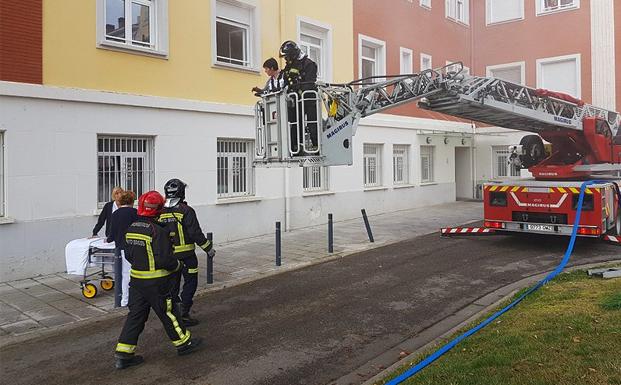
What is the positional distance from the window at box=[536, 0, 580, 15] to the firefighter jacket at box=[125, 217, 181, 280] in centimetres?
2130

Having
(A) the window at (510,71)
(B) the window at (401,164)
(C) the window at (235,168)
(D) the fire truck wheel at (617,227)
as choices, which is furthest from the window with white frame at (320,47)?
(A) the window at (510,71)

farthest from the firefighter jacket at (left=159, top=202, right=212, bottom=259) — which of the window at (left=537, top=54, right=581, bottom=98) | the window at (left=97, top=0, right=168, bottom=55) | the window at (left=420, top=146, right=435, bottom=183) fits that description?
the window at (left=537, top=54, right=581, bottom=98)

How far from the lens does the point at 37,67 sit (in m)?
9.34

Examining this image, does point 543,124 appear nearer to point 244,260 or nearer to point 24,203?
point 244,260

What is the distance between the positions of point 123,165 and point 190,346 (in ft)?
20.8

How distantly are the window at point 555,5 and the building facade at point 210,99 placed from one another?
6 centimetres

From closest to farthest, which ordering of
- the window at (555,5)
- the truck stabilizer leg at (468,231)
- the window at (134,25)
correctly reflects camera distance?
1. the window at (134,25)
2. the truck stabilizer leg at (468,231)
3. the window at (555,5)

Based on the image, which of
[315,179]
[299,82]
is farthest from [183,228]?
[315,179]

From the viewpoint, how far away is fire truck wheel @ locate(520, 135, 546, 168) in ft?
40.7

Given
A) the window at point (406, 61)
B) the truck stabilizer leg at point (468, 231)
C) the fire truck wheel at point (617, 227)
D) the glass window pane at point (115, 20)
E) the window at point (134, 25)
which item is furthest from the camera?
the window at point (406, 61)

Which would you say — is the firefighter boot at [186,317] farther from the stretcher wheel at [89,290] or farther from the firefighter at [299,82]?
the firefighter at [299,82]

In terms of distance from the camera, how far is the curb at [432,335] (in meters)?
4.75

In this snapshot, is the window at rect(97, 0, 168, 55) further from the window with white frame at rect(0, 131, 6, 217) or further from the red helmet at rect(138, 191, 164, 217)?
the red helmet at rect(138, 191, 164, 217)

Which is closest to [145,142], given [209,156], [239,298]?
[209,156]
